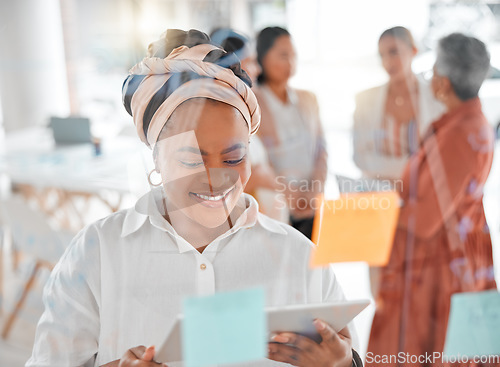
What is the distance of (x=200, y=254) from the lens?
67 cm

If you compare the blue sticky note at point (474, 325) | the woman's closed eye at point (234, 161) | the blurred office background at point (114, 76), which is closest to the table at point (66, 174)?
the blurred office background at point (114, 76)

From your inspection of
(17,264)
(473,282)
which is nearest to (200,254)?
(17,264)

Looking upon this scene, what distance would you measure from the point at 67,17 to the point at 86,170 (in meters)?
0.24

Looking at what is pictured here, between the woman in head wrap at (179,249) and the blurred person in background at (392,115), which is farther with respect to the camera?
the blurred person in background at (392,115)

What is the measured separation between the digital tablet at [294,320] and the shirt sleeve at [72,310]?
0.12 meters

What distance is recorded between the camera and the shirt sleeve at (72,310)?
25.4 inches

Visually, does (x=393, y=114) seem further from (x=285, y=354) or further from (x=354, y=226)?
(x=285, y=354)

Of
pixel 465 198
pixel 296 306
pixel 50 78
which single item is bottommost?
pixel 296 306

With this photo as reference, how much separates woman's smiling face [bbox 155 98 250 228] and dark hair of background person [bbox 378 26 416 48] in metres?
0.28

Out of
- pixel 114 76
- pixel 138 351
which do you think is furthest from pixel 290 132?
pixel 138 351

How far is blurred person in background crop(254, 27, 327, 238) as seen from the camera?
69 cm

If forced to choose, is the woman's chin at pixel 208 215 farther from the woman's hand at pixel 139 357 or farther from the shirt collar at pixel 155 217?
the woman's hand at pixel 139 357

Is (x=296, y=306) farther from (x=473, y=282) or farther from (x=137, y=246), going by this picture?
(x=473, y=282)

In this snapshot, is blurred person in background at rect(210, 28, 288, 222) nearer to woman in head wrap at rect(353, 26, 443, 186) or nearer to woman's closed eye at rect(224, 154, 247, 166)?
woman's closed eye at rect(224, 154, 247, 166)
